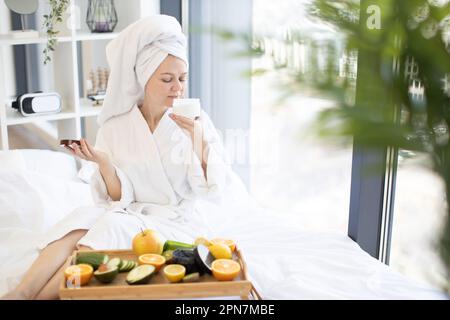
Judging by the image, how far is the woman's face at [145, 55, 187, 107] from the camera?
2.49 metres

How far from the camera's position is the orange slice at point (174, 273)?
5.95 ft

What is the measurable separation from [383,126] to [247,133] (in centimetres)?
292

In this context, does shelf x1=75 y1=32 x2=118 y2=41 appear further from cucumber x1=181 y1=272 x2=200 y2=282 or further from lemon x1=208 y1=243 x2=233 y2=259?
cucumber x1=181 y1=272 x2=200 y2=282

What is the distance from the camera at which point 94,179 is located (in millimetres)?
2510

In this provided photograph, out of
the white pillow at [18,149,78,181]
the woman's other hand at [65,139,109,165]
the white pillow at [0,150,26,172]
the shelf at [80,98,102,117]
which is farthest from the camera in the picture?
the shelf at [80,98,102,117]

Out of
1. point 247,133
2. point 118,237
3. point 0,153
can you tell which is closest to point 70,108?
point 0,153

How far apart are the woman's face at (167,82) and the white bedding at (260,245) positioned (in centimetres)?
51

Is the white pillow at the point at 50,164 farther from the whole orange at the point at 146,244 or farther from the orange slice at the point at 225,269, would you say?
the orange slice at the point at 225,269

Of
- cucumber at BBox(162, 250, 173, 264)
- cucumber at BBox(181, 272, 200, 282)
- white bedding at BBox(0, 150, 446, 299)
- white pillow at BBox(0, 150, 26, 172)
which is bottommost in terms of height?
white bedding at BBox(0, 150, 446, 299)

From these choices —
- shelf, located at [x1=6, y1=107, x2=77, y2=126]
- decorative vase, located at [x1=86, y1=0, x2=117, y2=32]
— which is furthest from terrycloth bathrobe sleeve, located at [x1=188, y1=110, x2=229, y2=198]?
decorative vase, located at [x1=86, y1=0, x2=117, y2=32]

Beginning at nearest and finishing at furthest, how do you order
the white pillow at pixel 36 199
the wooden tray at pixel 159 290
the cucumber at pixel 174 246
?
the wooden tray at pixel 159 290
the cucumber at pixel 174 246
the white pillow at pixel 36 199

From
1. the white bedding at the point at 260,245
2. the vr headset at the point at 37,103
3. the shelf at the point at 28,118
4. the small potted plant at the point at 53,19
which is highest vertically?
the small potted plant at the point at 53,19

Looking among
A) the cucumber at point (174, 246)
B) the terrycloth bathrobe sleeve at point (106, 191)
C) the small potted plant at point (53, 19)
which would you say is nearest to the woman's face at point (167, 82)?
the terrycloth bathrobe sleeve at point (106, 191)

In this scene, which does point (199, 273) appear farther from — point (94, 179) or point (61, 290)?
point (94, 179)
